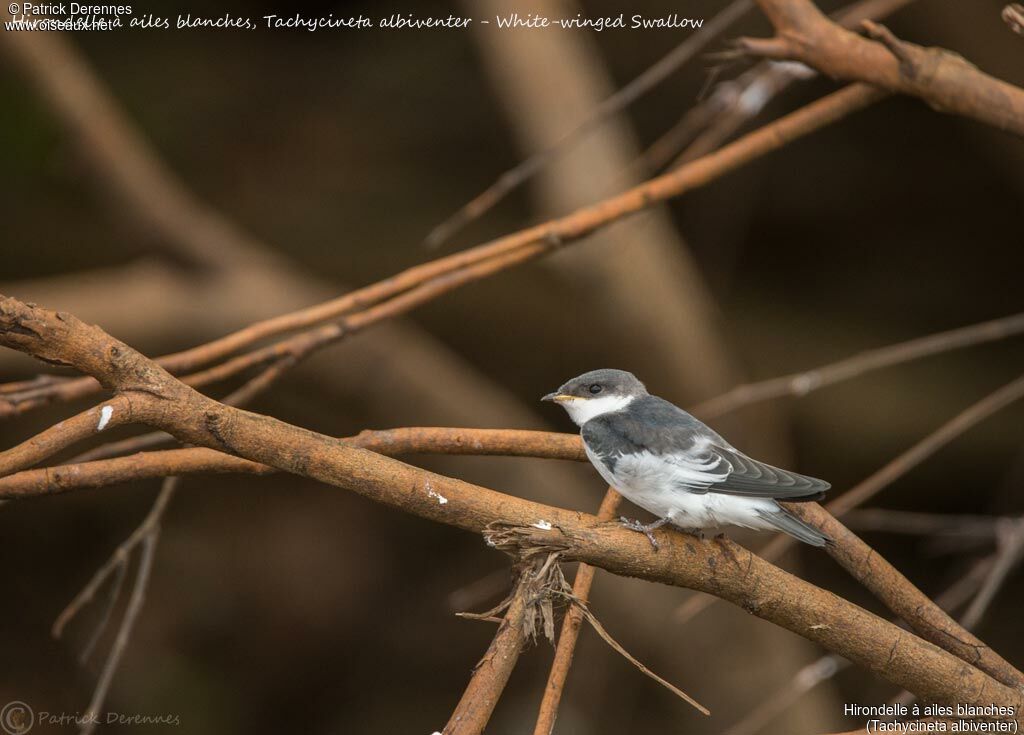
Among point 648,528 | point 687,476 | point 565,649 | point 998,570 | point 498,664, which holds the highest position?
point 998,570

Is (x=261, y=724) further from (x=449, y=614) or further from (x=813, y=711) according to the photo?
(x=813, y=711)

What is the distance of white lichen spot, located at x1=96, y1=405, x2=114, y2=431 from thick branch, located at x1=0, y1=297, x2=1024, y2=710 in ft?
0.11

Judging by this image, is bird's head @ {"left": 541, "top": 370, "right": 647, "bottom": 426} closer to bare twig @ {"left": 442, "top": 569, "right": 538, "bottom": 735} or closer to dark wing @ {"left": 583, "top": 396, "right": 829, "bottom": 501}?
dark wing @ {"left": 583, "top": 396, "right": 829, "bottom": 501}

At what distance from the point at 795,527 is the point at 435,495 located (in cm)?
77

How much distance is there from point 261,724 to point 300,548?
959mm

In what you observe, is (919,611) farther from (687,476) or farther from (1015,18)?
(1015,18)

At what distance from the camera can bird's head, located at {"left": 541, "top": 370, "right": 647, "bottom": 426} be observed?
2605 mm

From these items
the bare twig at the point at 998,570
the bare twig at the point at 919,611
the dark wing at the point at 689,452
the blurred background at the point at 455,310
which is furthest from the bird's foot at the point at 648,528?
the blurred background at the point at 455,310

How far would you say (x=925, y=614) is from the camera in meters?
1.88

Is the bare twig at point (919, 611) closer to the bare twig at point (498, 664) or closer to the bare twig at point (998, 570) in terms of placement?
the bare twig at point (998, 570)

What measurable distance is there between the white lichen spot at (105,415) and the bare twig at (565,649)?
0.73 m

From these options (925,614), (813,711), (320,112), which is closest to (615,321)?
(813,711)

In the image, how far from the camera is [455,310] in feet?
18.0

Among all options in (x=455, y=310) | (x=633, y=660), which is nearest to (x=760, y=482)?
(x=633, y=660)
